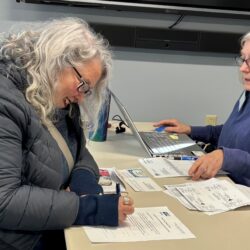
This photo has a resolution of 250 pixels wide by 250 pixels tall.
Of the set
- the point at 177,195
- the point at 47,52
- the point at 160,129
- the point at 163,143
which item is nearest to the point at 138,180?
the point at 177,195

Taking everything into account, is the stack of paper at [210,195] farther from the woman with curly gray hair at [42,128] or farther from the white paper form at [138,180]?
the woman with curly gray hair at [42,128]

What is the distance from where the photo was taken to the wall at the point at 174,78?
3184 millimetres

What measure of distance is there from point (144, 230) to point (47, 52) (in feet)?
1.86

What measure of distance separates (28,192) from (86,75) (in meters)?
0.38

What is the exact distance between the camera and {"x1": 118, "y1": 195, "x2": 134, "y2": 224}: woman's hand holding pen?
4.36 ft

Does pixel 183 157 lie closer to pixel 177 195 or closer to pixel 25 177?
pixel 177 195

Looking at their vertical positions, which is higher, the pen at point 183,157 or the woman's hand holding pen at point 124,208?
the woman's hand holding pen at point 124,208

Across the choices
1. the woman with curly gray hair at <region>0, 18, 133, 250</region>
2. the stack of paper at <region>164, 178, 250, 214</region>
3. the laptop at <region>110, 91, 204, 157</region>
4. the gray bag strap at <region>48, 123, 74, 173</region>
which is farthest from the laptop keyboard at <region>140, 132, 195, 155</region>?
the woman with curly gray hair at <region>0, 18, 133, 250</region>

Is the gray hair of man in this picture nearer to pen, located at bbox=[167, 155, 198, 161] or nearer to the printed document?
the printed document

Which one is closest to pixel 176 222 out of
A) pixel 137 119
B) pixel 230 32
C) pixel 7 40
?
pixel 7 40

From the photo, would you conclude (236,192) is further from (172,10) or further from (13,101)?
(172,10)

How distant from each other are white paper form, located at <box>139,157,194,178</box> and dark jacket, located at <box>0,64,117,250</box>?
1.92ft

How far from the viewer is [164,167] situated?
1.93m

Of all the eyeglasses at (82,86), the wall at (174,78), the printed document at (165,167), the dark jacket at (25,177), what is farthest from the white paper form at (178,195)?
the wall at (174,78)
